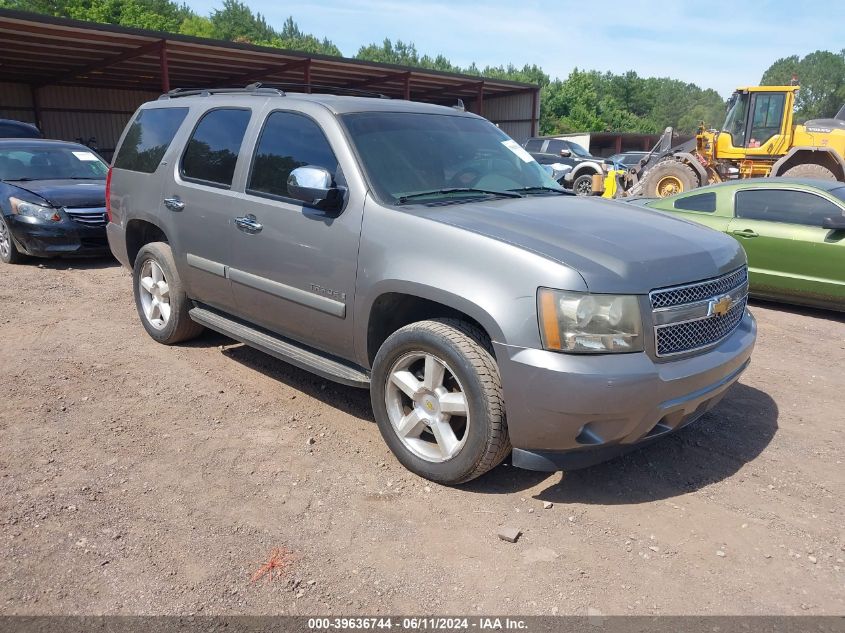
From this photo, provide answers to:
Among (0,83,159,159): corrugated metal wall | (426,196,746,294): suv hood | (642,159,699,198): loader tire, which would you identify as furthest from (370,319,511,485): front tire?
(0,83,159,159): corrugated metal wall

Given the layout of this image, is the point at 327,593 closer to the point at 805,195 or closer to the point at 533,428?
the point at 533,428

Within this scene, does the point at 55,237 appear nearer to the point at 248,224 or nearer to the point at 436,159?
the point at 248,224

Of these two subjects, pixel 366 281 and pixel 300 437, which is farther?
pixel 300 437

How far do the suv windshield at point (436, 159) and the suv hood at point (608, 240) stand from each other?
0.95ft

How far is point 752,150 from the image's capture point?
1484 cm

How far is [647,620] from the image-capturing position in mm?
2463

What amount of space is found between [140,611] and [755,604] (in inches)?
93.2

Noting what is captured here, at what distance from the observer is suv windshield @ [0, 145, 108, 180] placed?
9.20 m

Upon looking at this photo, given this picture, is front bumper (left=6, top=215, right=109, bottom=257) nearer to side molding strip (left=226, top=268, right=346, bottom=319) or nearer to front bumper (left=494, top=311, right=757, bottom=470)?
side molding strip (left=226, top=268, right=346, bottom=319)

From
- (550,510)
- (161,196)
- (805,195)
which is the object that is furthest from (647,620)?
(805,195)

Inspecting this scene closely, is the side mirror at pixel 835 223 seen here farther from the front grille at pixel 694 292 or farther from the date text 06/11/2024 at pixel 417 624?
the date text 06/11/2024 at pixel 417 624

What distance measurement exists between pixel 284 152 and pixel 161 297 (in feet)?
6.55

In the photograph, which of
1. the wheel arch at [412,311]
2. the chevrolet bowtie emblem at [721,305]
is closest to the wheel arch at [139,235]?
the wheel arch at [412,311]

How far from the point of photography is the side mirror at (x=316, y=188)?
3.47m
